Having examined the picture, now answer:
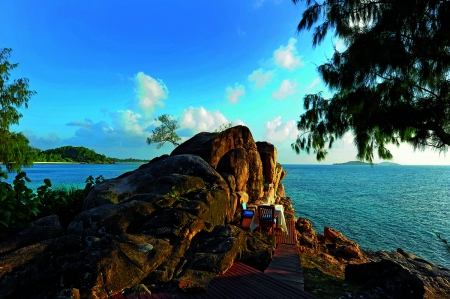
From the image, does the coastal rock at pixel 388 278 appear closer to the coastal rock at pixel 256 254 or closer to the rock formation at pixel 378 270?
the rock formation at pixel 378 270

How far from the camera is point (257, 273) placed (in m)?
5.96

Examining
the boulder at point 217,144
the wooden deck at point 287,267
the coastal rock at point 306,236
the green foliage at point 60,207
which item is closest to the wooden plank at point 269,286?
the wooden deck at point 287,267

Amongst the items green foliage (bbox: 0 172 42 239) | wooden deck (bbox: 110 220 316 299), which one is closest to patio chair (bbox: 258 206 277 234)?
wooden deck (bbox: 110 220 316 299)

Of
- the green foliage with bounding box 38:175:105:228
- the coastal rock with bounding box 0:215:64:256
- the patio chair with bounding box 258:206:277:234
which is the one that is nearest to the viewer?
the coastal rock with bounding box 0:215:64:256

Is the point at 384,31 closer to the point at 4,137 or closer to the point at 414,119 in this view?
the point at 414,119

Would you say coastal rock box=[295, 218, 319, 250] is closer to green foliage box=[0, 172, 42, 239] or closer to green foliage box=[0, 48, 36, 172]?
green foliage box=[0, 172, 42, 239]

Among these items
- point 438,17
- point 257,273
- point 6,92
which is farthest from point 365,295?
point 6,92

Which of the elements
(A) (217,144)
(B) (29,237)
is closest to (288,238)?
(B) (29,237)

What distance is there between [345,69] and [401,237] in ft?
71.6

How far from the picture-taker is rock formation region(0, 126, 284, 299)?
4527 millimetres

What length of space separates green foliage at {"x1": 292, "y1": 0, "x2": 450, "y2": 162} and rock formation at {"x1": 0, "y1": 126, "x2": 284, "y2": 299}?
5.34 metres

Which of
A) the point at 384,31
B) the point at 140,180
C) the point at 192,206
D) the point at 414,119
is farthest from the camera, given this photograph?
the point at 140,180

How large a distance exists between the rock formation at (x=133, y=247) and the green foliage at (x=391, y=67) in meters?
5.34

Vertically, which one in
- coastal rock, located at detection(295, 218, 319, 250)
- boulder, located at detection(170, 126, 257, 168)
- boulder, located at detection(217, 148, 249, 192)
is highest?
boulder, located at detection(170, 126, 257, 168)
